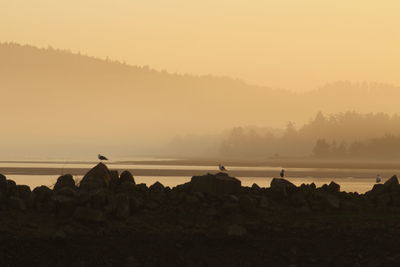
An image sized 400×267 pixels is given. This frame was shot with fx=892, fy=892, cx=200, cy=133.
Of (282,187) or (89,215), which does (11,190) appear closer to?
(89,215)

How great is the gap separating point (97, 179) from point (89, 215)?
3047 millimetres

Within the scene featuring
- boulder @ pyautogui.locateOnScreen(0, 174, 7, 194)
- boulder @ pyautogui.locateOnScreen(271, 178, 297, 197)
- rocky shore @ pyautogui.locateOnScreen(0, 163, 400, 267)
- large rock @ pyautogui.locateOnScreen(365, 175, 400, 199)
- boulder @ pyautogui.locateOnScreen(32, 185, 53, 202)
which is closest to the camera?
rocky shore @ pyautogui.locateOnScreen(0, 163, 400, 267)

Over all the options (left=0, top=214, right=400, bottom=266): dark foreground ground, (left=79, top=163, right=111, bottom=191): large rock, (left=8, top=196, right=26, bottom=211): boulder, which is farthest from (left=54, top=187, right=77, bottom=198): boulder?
(left=0, top=214, right=400, bottom=266): dark foreground ground

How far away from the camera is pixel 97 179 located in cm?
2331

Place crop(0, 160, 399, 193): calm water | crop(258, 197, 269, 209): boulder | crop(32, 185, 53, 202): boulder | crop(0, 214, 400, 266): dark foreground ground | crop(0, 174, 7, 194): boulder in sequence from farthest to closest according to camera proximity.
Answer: crop(0, 160, 399, 193): calm water < crop(258, 197, 269, 209): boulder < crop(0, 174, 7, 194): boulder < crop(32, 185, 53, 202): boulder < crop(0, 214, 400, 266): dark foreground ground

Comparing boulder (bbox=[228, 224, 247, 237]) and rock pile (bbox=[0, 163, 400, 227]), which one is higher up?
rock pile (bbox=[0, 163, 400, 227])

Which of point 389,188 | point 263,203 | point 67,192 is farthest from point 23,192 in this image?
point 389,188

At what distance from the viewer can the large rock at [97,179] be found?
22.7m

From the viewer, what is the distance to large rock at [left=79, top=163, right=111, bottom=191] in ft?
74.3

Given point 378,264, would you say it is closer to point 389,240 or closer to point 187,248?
point 389,240

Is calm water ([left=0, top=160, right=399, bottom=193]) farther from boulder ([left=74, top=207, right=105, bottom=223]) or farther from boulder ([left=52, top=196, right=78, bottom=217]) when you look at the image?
boulder ([left=74, top=207, right=105, bottom=223])

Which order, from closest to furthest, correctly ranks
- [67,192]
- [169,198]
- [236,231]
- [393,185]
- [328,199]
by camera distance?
[236,231]
[67,192]
[169,198]
[328,199]
[393,185]

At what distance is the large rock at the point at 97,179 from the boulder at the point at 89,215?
193 cm

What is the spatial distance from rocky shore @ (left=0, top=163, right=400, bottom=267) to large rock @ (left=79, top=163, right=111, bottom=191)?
0.03 metres
